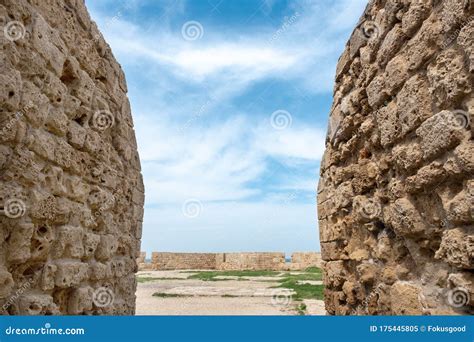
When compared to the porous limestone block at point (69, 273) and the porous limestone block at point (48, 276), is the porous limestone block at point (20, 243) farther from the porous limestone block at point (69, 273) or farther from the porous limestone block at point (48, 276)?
the porous limestone block at point (69, 273)

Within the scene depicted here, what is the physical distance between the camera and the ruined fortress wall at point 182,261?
71.4 ft

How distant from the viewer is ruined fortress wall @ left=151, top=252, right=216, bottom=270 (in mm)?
21750

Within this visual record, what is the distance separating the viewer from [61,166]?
9.18 ft

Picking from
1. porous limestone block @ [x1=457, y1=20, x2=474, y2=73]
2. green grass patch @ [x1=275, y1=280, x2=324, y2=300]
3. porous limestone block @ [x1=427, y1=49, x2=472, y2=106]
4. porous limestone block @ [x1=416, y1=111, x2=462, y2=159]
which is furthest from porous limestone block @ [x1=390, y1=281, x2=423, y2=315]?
green grass patch @ [x1=275, y1=280, x2=324, y2=300]

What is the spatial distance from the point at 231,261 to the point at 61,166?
19581 millimetres

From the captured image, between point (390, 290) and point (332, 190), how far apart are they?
1.47 meters

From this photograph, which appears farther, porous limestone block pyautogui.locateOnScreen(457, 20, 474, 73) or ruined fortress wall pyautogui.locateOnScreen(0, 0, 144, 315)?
ruined fortress wall pyautogui.locateOnScreen(0, 0, 144, 315)

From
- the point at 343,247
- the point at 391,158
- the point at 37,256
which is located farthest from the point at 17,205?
the point at 343,247

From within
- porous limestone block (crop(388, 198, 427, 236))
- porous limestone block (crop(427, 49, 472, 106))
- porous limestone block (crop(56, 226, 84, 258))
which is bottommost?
porous limestone block (crop(56, 226, 84, 258))

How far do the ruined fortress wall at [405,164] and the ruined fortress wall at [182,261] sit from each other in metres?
18.5

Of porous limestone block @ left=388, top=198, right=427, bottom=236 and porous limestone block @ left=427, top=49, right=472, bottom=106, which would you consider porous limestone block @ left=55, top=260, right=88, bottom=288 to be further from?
porous limestone block @ left=427, top=49, right=472, bottom=106

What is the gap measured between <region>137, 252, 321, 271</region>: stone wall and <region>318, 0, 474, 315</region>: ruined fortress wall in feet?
56.8

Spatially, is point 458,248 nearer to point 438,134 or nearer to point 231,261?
point 438,134

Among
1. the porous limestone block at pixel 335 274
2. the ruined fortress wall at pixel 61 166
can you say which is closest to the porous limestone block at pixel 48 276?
the ruined fortress wall at pixel 61 166
